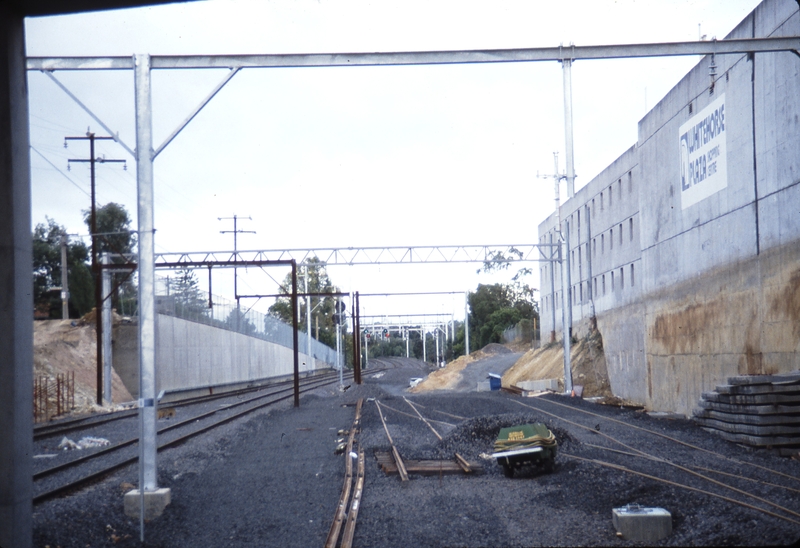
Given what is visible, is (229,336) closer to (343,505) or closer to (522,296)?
(343,505)

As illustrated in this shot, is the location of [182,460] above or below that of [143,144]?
below

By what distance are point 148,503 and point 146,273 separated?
3.00 metres

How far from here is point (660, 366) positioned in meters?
26.1

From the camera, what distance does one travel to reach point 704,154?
22.1m

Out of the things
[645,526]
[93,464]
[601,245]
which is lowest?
[93,464]

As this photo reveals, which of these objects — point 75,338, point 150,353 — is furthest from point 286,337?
point 150,353

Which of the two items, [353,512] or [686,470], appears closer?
[353,512]

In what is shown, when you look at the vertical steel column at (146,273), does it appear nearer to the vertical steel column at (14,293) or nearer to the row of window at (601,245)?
the vertical steel column at (14,293)

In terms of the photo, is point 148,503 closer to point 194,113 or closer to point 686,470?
point 194,113

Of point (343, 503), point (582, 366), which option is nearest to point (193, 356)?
point (582, 366)

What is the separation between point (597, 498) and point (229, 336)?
156ft

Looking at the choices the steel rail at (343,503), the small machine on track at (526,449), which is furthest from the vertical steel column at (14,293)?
the small machine on track at (526,449)

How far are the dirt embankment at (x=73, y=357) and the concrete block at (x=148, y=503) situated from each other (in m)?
22.7

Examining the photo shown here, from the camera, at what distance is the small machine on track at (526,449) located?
12.2 metres
